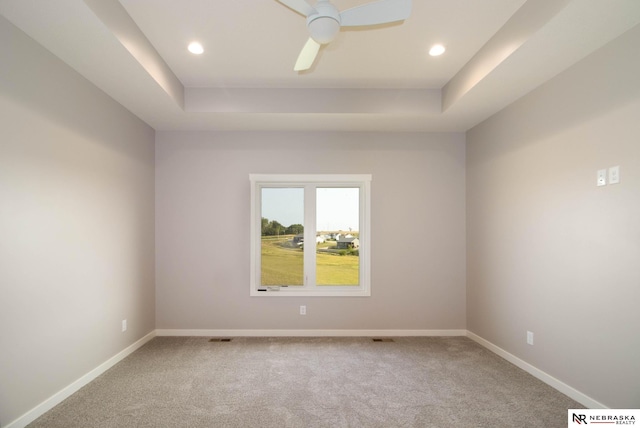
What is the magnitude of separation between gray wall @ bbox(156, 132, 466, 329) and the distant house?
0.26 meters

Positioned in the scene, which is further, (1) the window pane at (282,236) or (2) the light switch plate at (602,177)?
(1) the window pane at (282,236)

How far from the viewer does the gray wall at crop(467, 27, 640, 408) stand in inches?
86.7

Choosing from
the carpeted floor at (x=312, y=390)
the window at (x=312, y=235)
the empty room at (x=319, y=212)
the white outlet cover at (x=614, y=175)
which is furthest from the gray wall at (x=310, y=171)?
the white outlet cover at (x=614, y=175)

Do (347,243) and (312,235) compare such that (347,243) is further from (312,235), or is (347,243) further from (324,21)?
(324,21)

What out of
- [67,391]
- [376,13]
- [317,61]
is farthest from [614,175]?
[67,391]

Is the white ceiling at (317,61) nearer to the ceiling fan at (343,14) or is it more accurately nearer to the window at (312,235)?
the ceiling fan at (343,14)

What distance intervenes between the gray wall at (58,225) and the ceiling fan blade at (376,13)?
2092 millimetres

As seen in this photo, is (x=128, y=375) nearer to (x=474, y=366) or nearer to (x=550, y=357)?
(x=474, y=366)

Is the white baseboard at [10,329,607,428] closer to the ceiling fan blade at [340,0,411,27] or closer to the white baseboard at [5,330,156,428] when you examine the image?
the white baseboard at [5,330,156,428]

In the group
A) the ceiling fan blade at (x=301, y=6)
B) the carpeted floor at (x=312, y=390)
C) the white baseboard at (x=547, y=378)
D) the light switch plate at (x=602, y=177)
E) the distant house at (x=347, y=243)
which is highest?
the ceiling fan blade at (x=301, y=6)

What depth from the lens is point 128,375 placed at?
3039 millimetres

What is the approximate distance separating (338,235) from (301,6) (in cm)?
299

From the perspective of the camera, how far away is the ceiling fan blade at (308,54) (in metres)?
2.17

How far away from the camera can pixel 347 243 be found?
14.6 ft
